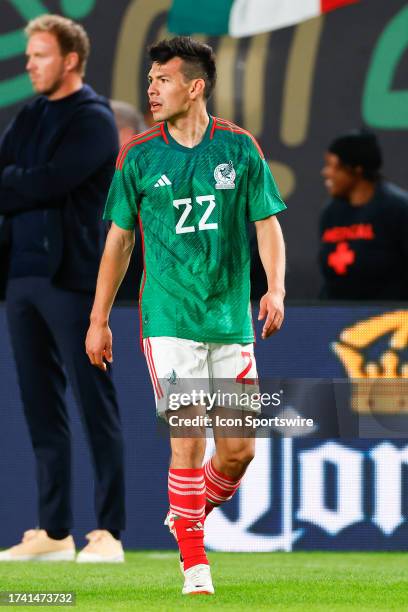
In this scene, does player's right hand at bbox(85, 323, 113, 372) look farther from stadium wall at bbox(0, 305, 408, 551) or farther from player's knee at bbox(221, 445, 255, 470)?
stadium wall at bbox(0, 305, 408, 551)

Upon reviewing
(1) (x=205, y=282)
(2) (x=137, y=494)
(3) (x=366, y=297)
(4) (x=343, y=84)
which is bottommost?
(2) (x=137, y=494)

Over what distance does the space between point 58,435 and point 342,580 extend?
5.23 feet

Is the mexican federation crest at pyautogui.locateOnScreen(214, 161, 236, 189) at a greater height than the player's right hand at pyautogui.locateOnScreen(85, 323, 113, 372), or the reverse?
the mexican federation crest at pyautogui.locateOnScreen(214, 161, 236, 189)

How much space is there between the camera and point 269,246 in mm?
5629

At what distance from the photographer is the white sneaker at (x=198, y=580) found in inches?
213

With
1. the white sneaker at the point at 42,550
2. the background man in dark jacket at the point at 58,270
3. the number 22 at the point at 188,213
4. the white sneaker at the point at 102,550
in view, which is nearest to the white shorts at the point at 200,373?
the number 22 at the point at 188,213

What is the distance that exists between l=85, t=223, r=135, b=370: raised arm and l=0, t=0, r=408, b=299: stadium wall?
2277 mm

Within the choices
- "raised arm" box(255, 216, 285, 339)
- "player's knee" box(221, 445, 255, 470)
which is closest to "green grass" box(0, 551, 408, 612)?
"player's knee" box(221, 445, 255, 470)

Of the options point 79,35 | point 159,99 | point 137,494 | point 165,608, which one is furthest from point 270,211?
point 137,494

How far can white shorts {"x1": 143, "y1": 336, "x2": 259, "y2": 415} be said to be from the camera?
5.52 m

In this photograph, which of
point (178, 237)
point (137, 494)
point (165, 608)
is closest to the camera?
point (165, 608)

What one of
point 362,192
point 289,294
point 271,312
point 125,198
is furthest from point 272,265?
point 362,192

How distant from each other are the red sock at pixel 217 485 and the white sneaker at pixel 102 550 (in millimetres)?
1106

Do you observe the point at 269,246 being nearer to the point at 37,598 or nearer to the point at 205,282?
the point at 205,282
